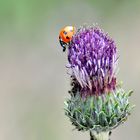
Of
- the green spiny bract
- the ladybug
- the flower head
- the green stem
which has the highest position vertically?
the ladybug

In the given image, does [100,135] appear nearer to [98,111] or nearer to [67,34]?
[98,111]

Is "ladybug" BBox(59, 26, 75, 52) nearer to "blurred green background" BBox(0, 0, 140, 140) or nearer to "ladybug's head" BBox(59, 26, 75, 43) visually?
"ladybug's head" BBox(59, 26, 75, 43)

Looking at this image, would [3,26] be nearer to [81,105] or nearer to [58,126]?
[58,126]

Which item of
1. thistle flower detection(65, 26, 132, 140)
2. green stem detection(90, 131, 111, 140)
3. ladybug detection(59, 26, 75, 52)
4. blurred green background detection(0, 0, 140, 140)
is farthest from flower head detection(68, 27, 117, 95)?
blurred green background detection(0, 0, 140, 140)

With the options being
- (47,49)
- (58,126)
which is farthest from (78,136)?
(47,49)

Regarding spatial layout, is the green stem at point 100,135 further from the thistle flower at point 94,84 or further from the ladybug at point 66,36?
the ladybug at point 66,36

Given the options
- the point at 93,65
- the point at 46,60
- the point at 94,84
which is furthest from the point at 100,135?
the point at 46,60

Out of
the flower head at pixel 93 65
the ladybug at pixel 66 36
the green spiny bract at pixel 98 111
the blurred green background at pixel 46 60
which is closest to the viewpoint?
the green spiny bract at pixel 98 111

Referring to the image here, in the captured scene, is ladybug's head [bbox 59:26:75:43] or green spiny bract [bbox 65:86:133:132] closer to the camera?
green spiny bract [bbox 65:86:133:132]

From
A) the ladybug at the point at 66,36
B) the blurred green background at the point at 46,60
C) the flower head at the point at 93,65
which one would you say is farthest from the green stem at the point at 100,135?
the blurred green background at the point at 46,60
